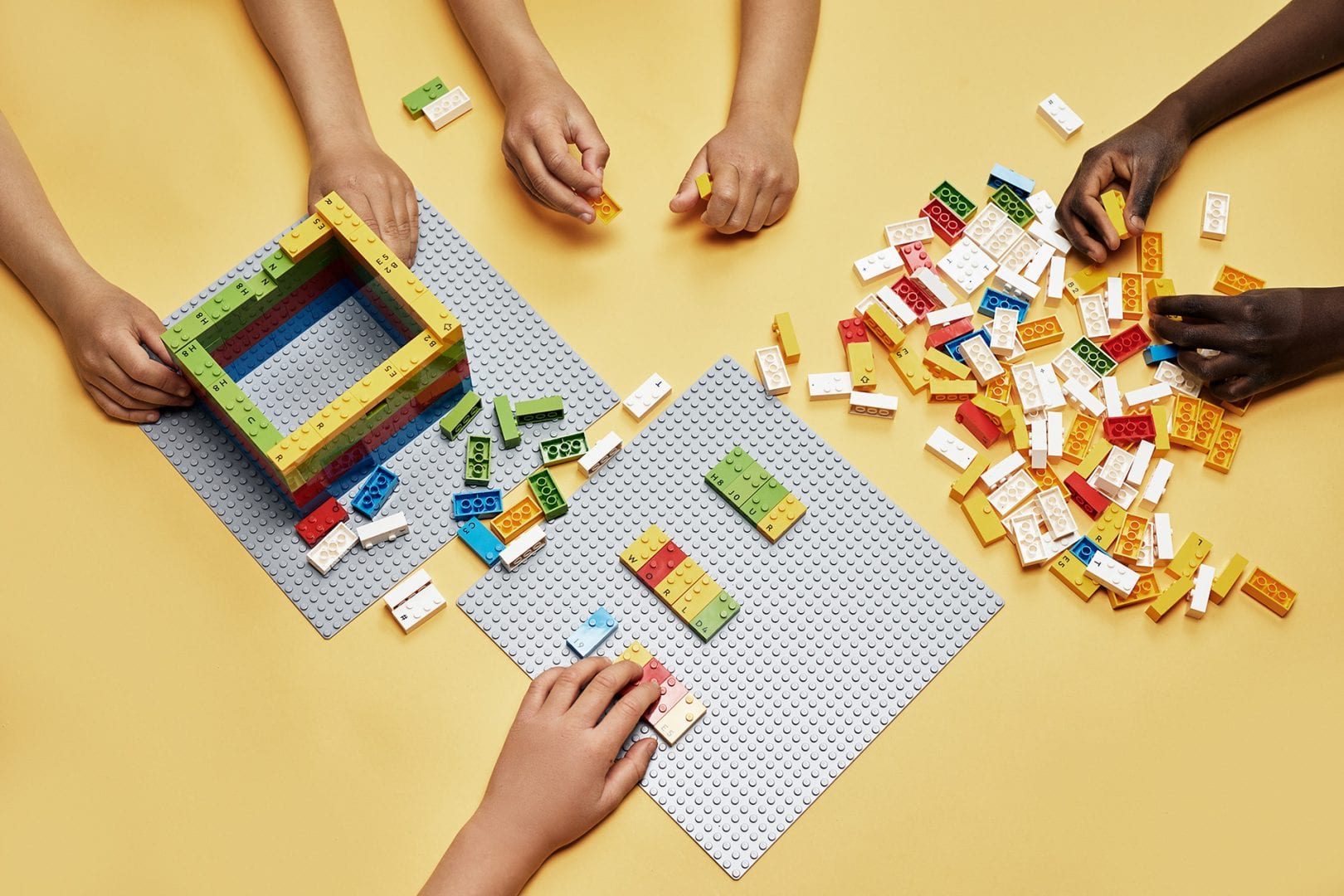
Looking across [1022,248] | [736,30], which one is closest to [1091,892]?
[1022,248]

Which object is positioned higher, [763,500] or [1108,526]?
[763,500]

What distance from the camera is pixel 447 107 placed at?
4.25 feet

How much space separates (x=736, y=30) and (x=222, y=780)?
1.06 metres

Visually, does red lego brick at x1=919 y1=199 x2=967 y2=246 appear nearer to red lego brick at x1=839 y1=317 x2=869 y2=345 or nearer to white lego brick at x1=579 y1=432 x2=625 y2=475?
red lego brick at x1=839 y1=317 x2=869 y2=345

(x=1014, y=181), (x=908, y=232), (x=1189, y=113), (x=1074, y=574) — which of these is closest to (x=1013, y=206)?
(x=1014, y=181)

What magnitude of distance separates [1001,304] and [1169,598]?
0.37m

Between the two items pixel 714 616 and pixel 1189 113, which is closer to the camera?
pixel 714 616

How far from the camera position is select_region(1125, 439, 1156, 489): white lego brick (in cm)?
114

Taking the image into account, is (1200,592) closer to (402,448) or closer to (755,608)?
(755,608)

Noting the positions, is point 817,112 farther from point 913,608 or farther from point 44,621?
point 44,621

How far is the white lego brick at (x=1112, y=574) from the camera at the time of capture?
1101 mm

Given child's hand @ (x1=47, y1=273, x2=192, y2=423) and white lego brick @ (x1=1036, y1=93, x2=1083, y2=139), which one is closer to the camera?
child's hand @ (x1=47, y1=273, x2=192, y2=423)

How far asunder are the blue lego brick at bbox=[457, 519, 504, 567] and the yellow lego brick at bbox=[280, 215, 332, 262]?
1.07ft

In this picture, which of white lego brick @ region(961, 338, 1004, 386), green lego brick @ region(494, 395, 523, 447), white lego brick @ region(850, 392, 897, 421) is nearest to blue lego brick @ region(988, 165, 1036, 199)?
white lego brick @ region(961, 338, 1004, 386)
